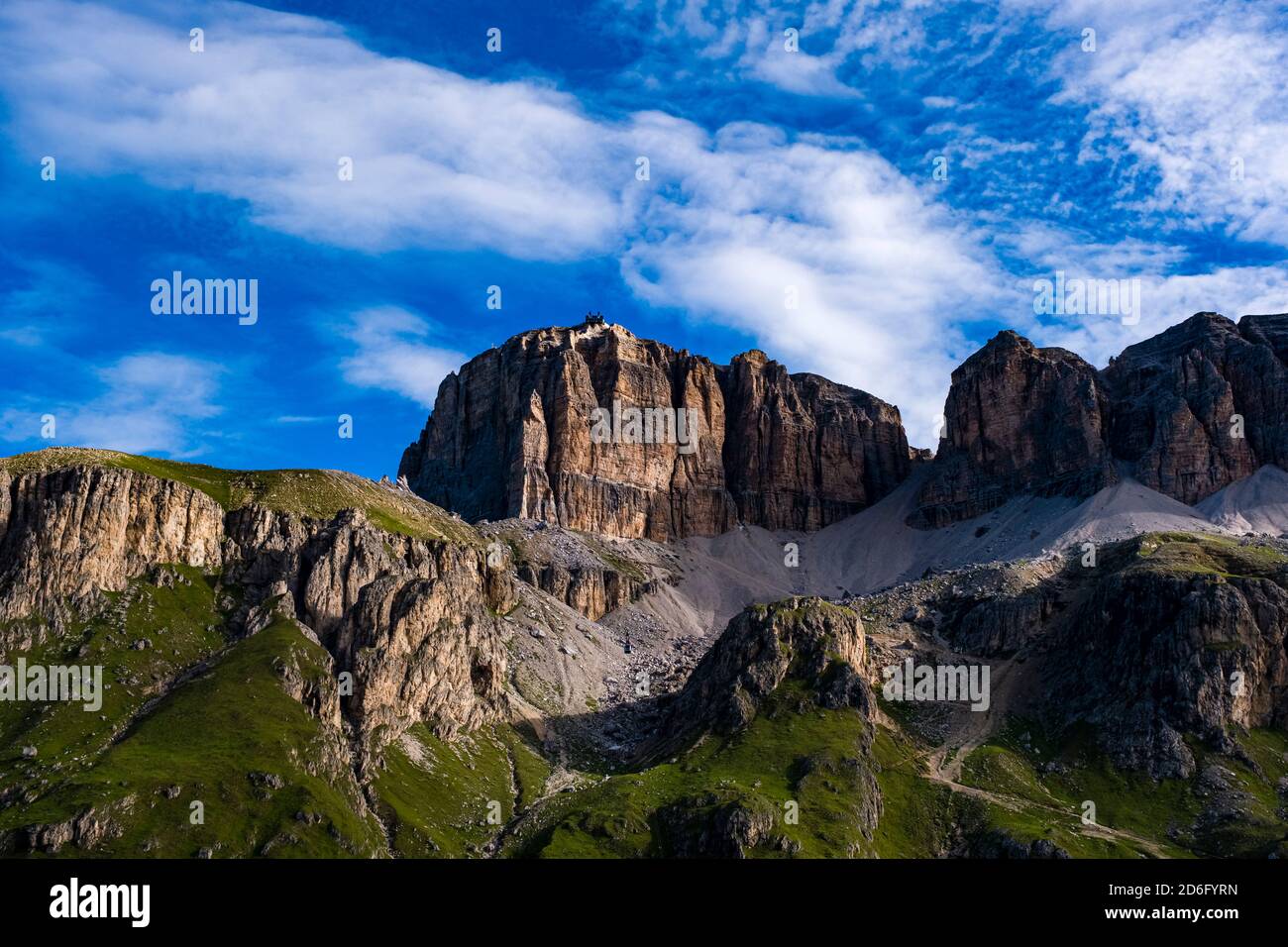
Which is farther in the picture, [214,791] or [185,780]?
[214,791]

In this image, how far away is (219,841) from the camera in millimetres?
165250

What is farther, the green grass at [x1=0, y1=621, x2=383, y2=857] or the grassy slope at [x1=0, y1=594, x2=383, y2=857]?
the grassy slope at [x1=0, y1=594, x2=383, y2=857]

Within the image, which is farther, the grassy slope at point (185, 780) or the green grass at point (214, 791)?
the grassy slope at point (185, 780)

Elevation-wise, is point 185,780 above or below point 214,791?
above
